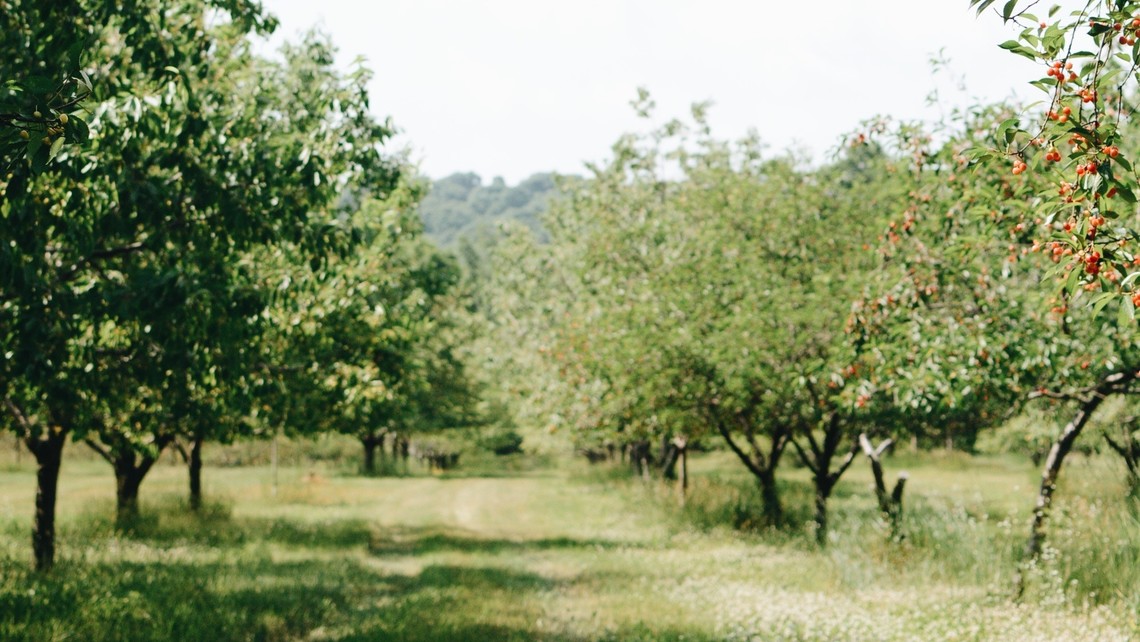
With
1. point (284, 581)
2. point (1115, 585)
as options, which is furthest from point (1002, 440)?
point (284, 581)

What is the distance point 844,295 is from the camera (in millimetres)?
14039

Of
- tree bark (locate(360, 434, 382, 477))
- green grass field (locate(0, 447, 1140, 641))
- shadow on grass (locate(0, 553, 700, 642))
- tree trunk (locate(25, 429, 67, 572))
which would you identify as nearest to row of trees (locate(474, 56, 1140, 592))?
green grass field (locate(0, 447, 1140, 641))

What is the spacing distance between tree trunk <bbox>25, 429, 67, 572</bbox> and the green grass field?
466 mm

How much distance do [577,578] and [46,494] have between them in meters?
9.04

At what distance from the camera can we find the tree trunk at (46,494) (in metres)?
13.1

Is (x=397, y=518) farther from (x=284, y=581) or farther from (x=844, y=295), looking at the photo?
(x=844, y=295)

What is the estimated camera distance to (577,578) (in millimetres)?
14055

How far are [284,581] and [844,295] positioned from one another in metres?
10.5

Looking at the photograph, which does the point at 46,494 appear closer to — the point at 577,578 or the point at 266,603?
the point at 266,603

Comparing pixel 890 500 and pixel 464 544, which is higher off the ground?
pixel 890 500

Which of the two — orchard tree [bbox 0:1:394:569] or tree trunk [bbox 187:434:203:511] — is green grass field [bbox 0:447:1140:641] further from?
orchard tree [bbox 0:1:394:569]

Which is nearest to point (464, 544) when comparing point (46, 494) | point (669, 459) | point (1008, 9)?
point (46, 494)

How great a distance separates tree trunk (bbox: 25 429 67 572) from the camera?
13.1 metres

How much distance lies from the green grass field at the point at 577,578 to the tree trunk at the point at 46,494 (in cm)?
47
